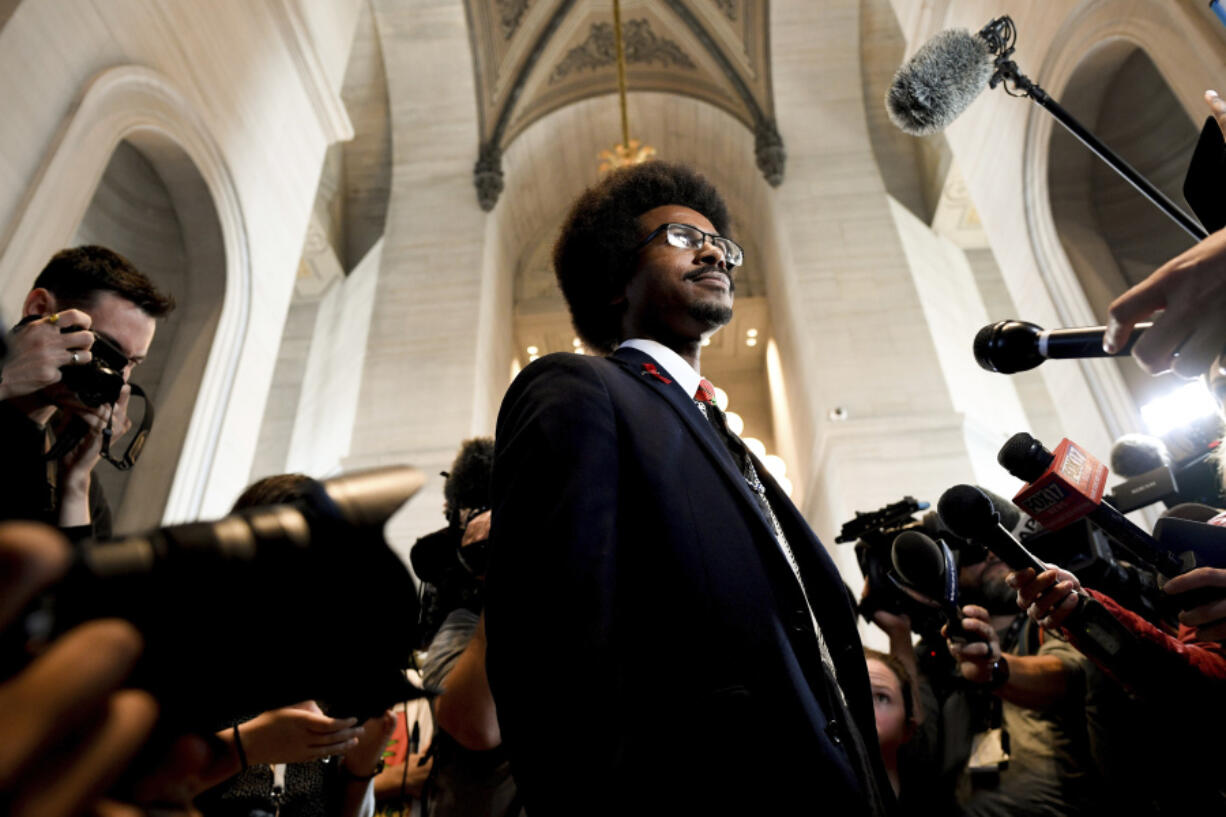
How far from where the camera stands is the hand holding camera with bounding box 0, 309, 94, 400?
1660 mm

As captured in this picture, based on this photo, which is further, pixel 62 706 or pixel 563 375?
pixel 563 375

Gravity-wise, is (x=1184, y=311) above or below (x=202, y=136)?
below

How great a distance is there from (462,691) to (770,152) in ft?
33.1

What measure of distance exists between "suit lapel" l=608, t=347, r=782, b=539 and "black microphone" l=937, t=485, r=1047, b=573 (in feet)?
1.92

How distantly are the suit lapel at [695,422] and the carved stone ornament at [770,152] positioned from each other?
971 centimetres

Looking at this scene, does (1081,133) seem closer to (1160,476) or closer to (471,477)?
(1160,476)

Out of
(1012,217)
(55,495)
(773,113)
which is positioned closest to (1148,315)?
(55,495)

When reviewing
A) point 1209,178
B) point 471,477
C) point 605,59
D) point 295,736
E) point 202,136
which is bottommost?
point 295,736

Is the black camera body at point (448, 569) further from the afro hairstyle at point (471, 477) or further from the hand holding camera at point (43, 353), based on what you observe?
the hand holding camera at point (43, 353)

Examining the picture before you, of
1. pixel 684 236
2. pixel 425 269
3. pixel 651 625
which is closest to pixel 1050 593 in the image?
pixel 651 625

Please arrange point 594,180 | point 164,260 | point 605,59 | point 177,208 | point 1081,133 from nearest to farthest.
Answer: point 1081,133, point 177,208, point 164,260, point 605,59, point 594,180

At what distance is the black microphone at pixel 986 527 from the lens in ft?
4.95

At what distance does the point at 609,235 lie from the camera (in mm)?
2096

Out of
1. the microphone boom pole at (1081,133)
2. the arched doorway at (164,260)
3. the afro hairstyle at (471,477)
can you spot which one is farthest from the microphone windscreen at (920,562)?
the arched doorway at (164,260)
